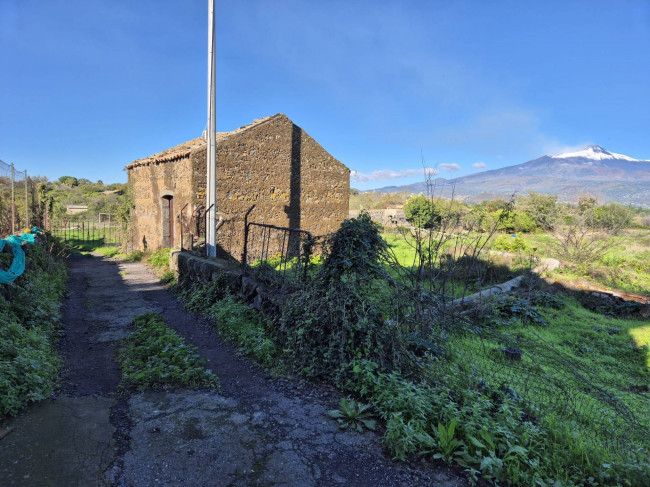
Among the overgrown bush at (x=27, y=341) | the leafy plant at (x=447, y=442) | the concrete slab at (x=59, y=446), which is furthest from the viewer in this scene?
the overgrown bush at (x=27, y=341)

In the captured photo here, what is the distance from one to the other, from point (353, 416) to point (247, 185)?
10.1 m

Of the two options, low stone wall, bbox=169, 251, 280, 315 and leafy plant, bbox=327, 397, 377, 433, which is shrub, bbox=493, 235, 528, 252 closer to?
low stone wall, bbox=169, 251, 280, 315

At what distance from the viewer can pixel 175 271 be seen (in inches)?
365

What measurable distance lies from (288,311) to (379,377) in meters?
1.42

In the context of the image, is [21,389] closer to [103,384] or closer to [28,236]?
[103,384]

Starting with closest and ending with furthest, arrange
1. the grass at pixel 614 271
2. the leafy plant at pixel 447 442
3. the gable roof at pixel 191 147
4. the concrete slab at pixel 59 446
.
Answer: the concrete slab at pixel 59 446 < the leafy plant at pixel 447 442 < the grass at pixel 614 271 < the gable roof at pixel 191 147

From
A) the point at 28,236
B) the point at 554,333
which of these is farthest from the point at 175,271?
the point at 554,333

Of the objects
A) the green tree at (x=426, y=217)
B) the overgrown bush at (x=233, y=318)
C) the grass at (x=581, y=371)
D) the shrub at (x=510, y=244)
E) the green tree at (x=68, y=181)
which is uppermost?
the green tree at (x=68, y=181)

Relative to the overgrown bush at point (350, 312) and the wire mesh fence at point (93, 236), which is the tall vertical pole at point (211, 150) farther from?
the wire mesh fence at point (93, 236)

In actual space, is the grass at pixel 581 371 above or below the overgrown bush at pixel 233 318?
below

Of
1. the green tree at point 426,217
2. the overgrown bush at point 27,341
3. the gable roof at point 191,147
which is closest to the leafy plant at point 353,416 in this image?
the green tree at point 426,217

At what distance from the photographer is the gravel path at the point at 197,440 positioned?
233 centimetres

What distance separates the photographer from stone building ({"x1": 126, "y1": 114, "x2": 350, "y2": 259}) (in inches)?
454

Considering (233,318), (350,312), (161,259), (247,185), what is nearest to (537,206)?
(247,185)
